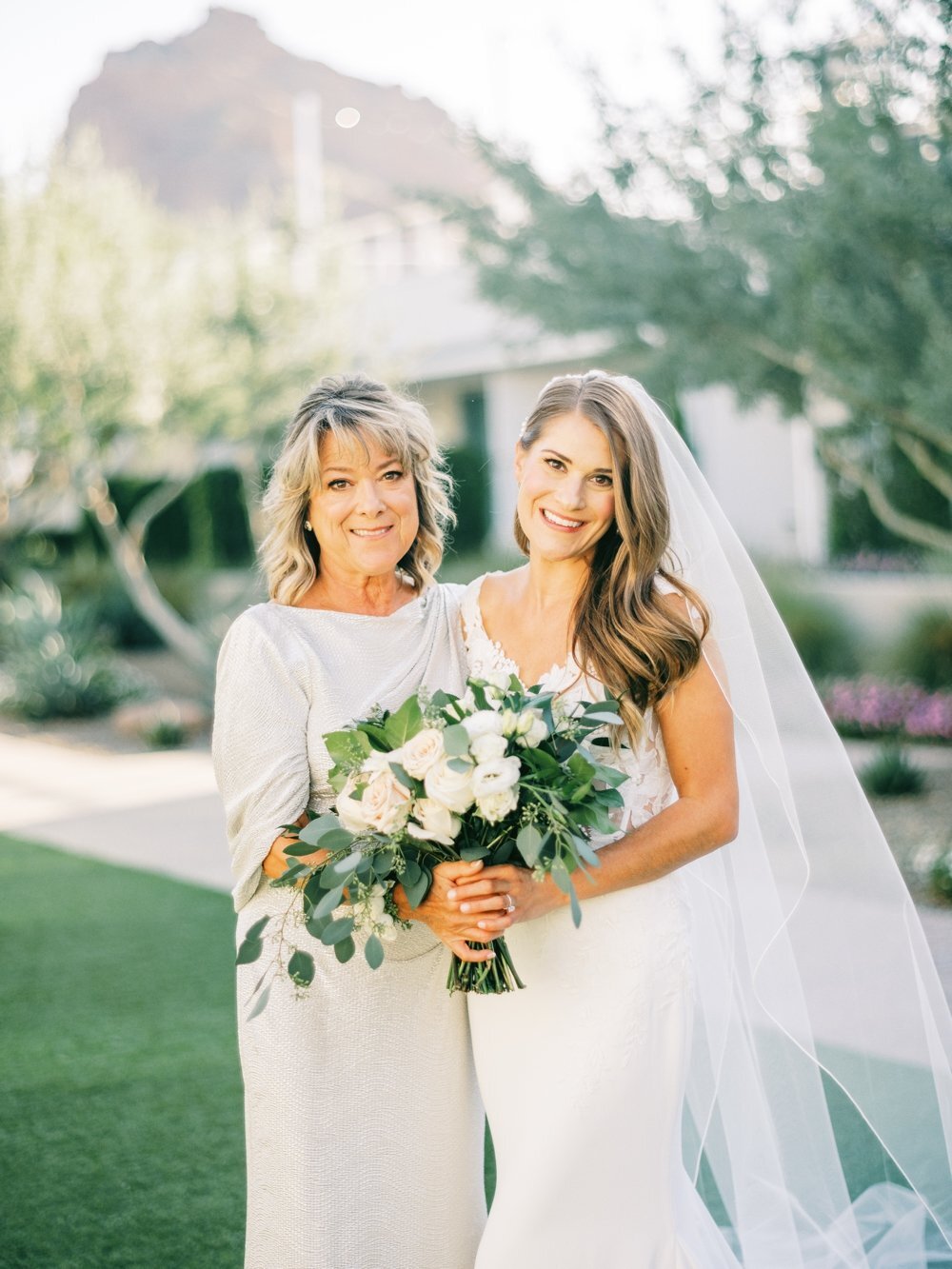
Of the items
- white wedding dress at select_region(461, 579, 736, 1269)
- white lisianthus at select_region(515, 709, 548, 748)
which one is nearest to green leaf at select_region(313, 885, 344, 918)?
white lisianthus at select_region(515, 709, 548, 748)

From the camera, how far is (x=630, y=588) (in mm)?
2967

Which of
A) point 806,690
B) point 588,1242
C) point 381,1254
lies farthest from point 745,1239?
point 806,690

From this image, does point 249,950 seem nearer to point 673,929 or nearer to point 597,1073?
point 597,1073

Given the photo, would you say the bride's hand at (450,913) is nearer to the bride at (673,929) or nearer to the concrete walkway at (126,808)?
the bride at (673,929)

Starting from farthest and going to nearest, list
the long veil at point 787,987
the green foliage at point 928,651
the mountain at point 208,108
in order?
the mountain at point 208,108 < the green foliage at point 928,651 < the long veil at point 787,987

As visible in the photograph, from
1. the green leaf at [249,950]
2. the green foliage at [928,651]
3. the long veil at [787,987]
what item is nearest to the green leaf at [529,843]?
the green leaf at [249,950]

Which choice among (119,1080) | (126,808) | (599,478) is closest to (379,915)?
(599,478)

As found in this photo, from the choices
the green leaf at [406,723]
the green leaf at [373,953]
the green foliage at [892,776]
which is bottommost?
the green foliage at [892,776]

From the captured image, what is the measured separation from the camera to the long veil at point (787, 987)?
3195 millimetres

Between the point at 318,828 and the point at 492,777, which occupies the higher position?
the point at 492,777

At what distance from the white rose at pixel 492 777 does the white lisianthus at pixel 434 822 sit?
91mm

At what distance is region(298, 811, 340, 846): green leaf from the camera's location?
2639 mm

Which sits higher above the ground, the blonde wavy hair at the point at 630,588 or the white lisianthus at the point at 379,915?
the blonde wavy hair at the point at 630,588

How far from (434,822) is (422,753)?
0.13 metres
